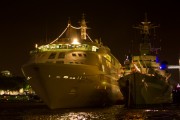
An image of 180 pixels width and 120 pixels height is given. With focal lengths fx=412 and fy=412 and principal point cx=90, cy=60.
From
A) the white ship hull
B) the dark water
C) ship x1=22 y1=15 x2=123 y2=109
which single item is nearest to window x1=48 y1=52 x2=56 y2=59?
ship x1=22 y1=15 x2=123 y2=109

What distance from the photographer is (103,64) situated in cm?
5897

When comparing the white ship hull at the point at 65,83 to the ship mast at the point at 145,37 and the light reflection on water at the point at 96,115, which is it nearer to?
the light reflection on water at the point at 96,115

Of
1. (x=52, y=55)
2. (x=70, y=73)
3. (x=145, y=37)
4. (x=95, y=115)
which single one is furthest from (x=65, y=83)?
(x=145, y=37)

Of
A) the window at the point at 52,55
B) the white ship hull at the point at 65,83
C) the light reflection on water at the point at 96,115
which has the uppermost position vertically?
the window at the point at 52,55

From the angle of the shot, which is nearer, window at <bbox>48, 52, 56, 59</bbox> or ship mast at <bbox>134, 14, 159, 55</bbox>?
window at <bbox>48, 52, 56, 59</bbox>

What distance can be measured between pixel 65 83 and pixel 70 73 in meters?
1.55

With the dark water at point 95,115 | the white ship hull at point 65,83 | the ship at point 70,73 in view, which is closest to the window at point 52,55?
the ship at point 70,73

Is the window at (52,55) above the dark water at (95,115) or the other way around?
above

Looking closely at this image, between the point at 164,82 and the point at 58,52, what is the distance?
51.5ft

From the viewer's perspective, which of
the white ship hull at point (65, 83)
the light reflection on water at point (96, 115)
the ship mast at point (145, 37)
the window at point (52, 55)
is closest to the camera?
the light reflection on water at point (96, 115)

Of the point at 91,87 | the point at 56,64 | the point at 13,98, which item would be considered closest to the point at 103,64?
the point at 91,87

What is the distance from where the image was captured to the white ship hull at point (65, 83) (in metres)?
49.3

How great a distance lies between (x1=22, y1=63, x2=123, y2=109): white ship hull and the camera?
49344mm

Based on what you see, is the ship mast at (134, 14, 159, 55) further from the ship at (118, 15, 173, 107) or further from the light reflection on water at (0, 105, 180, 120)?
the light reflection on water at (0, 105, 180, 120)
